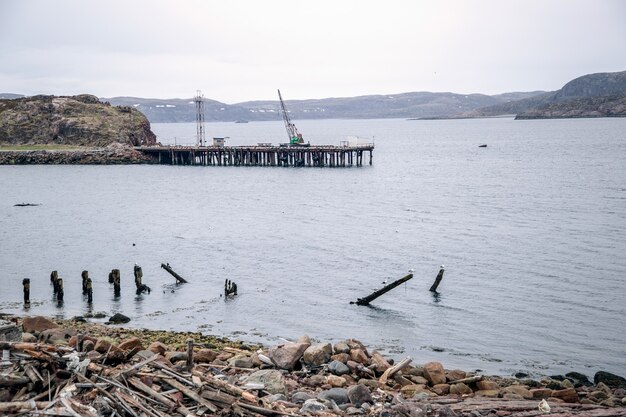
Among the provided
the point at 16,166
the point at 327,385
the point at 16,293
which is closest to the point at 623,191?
the point at 16,293

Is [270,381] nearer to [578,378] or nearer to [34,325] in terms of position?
[34,325]

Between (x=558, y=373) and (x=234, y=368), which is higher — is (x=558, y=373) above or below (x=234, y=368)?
below

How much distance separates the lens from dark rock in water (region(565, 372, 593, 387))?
76.7 feet

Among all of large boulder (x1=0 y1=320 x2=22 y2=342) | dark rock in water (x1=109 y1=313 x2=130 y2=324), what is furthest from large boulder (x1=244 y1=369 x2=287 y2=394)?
dark rock in water (x1=109 y1=313 x2=130 y2=324)

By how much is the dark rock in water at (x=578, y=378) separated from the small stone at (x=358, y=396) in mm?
10160

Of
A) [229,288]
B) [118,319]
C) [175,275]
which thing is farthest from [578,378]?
[175,275]

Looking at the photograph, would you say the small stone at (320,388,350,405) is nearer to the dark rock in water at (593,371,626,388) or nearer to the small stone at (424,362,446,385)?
the small stone at (424,362,446,385)

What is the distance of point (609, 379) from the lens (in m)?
23.3

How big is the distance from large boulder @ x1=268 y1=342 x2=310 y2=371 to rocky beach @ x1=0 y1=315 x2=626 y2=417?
28 mm

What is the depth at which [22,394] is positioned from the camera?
1242cm

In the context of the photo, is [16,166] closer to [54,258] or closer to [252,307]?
[54,258]

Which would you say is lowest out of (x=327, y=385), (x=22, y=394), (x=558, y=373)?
(x=558, y=373)

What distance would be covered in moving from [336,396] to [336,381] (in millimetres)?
1927

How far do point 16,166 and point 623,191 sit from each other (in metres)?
93.4
